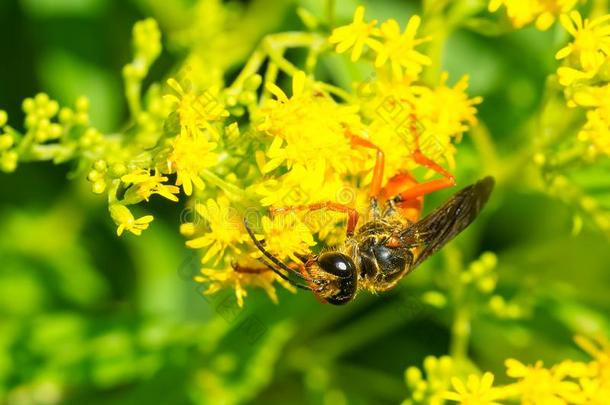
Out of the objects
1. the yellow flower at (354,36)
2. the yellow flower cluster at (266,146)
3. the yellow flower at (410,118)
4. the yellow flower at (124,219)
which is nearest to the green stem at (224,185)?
the yellow flower cluster at (266,146)

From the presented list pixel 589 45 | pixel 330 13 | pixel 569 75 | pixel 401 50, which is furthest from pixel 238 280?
pixel 589 45

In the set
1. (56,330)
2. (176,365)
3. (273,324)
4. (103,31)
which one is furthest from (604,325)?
(103,31)

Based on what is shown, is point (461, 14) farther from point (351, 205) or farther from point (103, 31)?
point (103, 31)

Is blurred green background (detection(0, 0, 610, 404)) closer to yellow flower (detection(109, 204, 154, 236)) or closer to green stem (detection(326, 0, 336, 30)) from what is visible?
green stem (detection(326, 0, 336, 30))

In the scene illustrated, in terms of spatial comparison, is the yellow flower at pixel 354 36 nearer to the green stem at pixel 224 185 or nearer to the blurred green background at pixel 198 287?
the green stem at pixel 224 185

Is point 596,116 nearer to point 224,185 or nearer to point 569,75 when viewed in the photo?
point 569,75

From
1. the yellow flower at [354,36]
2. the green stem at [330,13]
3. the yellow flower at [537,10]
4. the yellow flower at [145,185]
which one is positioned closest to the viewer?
the yellow flower at [145,185]
